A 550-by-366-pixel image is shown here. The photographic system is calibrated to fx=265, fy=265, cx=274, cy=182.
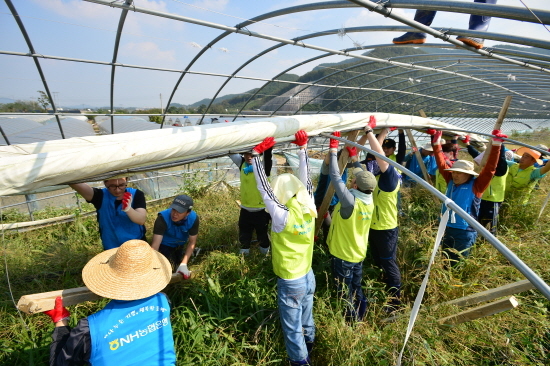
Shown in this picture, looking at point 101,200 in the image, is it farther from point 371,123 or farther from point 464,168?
point 464,168

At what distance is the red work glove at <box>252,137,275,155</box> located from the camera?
256 cm

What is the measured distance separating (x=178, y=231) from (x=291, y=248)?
58.3 inches

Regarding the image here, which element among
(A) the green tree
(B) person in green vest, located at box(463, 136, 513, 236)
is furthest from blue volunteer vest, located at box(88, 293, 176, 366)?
(B) person in green vest, located at box(463, 136, 513, 236)

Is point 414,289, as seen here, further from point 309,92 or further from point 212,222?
point 309,92

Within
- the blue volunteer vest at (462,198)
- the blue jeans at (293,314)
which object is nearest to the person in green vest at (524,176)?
the blue volunteer vest at (462,198)

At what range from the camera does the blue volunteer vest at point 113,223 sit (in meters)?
2.75

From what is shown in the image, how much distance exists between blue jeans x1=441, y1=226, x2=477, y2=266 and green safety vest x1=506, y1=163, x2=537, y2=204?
84.8 inches

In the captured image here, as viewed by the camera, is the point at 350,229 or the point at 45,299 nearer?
the point at 45,299

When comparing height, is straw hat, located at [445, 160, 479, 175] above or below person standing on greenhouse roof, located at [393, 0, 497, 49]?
below

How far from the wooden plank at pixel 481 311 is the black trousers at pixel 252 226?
2.42 meters

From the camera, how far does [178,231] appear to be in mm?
3051

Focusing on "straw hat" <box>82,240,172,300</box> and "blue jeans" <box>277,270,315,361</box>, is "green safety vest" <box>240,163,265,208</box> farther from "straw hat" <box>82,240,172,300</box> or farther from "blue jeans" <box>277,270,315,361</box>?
"straw hat" <box>82,240,172,300</box>

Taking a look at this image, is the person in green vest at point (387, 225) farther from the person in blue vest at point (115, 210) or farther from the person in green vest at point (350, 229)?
the person in blue vest at point (115, 210)

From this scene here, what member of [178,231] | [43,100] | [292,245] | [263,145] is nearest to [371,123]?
[263,145]
